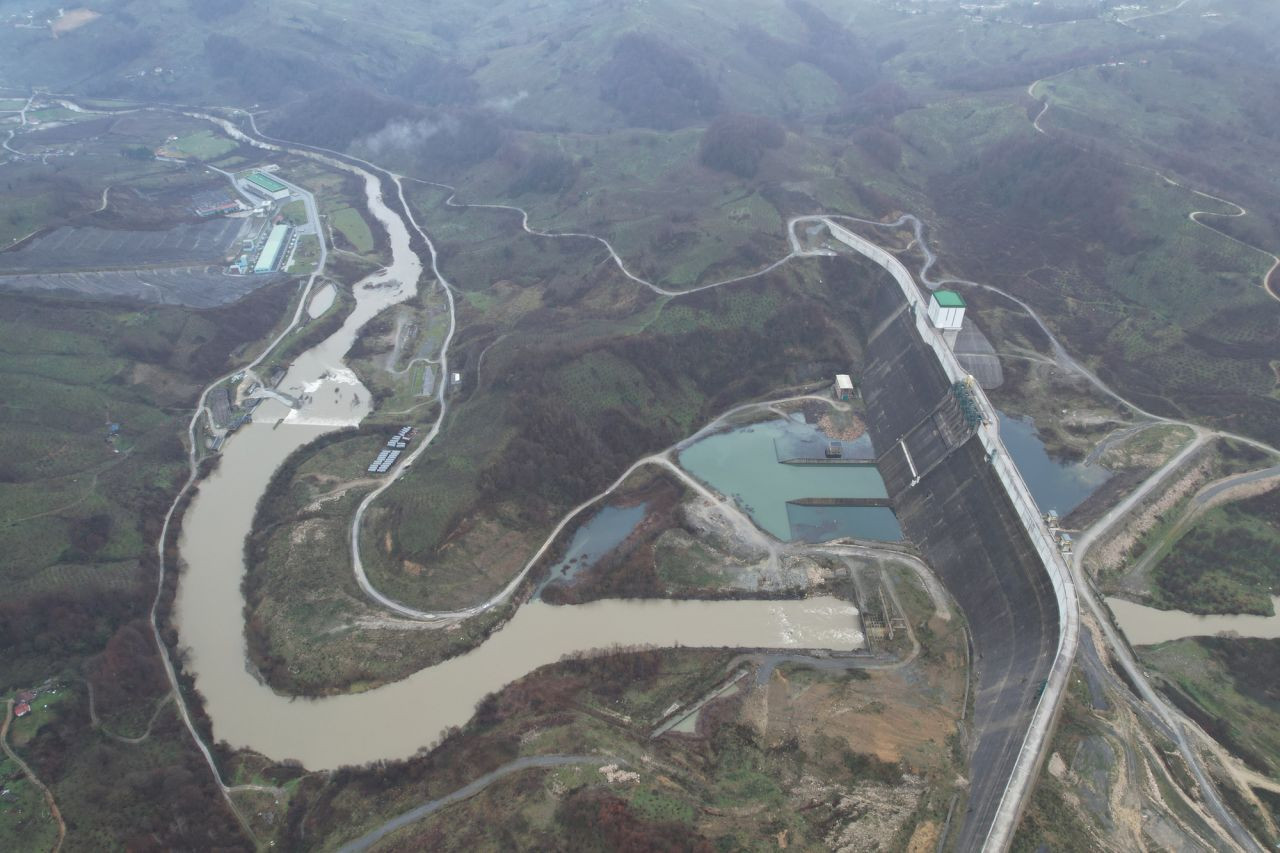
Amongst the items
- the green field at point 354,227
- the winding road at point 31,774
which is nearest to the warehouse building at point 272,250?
the green field at point 354,227

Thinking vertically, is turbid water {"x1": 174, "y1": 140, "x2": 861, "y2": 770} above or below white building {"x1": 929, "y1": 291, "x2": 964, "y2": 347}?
below

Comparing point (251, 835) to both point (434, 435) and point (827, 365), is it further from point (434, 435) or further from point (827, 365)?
point (827, 365)

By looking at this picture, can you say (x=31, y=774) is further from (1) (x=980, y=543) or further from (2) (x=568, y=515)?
(1) (x=980, y=543)

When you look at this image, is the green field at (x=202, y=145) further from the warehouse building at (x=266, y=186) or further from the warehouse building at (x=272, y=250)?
the warehouse building at (x=272, y=250)

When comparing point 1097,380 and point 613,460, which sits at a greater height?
point 1097,380

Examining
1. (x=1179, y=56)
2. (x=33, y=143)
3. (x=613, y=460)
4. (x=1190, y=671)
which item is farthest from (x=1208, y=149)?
(x=33, y=143)

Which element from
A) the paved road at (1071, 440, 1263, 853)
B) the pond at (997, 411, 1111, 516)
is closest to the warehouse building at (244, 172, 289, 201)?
the pond at (997, 411, 1111, 516)

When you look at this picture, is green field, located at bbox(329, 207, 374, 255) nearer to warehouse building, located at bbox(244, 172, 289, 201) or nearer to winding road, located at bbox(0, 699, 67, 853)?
warehouse building, located at bbox(244, 172, 289, 201)
